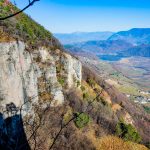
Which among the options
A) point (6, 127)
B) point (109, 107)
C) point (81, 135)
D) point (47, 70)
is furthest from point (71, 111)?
point (6, 127)

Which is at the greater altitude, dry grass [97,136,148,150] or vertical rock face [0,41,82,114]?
vertical rock face [0,41,82,114]

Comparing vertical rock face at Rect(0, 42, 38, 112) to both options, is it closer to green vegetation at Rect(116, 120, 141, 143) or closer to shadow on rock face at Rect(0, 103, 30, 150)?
shadow on rock face at Rect(0, 103, 30, 150)

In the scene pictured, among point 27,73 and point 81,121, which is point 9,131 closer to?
point 27,73

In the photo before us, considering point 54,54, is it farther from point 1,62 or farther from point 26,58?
point 1,62

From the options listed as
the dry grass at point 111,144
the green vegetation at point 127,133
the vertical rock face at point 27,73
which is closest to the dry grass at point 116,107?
the green vegetation at point 127,133

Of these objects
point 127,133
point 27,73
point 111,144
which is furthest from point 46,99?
point 127,133

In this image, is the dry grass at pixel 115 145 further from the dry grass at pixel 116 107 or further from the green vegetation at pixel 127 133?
the dry grass at pixel 116 107

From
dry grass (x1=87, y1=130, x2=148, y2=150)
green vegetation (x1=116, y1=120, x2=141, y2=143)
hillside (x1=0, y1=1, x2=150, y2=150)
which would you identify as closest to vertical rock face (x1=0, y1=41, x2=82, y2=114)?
hillside (x1=0, y1=1, x2=150, y2=150)
